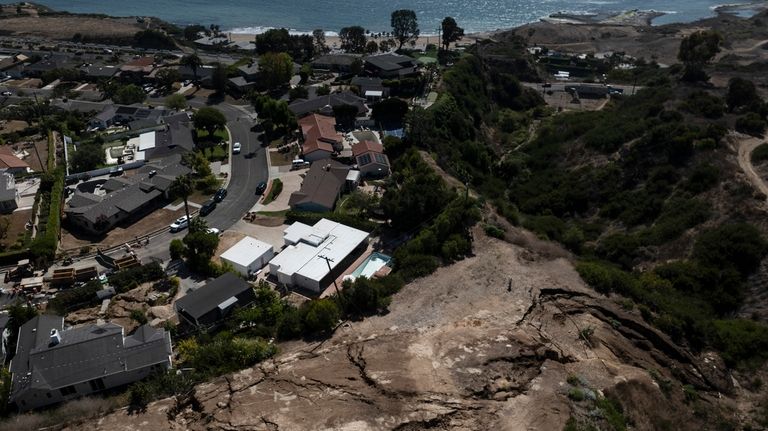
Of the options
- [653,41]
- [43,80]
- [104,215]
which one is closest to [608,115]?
[104,215]

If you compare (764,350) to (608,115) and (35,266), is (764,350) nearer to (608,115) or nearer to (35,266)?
(608,115)

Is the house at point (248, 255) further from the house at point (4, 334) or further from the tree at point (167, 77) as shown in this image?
the tree at point (167, 77)

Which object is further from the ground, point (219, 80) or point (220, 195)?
point (219, 80)

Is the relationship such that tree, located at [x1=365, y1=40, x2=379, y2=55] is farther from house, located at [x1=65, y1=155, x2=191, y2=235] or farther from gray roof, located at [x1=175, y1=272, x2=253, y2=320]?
gray roof, located at [x1=175, y1=272, x2=253, y2=320]

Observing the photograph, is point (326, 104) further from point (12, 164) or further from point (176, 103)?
point (12, 164)

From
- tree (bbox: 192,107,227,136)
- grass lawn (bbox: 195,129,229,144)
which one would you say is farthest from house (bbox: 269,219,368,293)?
tree (bbox: 192,107,227,136)

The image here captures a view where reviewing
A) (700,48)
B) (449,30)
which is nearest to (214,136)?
(449,30)

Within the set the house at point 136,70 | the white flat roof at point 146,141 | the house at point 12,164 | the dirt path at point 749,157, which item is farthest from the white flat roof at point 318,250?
the house at point 136,70
